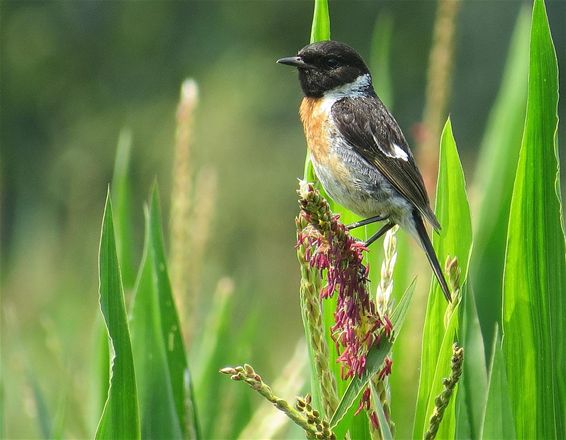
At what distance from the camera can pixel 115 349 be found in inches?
64.7

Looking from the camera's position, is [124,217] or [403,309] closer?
[403,309]

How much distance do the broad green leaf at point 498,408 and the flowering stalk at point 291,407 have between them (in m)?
0.25

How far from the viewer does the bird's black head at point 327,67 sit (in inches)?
105

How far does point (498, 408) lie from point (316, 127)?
1.29 meters

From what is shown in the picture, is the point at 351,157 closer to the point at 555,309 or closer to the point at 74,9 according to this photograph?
the point at 555,309

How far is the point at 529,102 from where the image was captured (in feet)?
5.41

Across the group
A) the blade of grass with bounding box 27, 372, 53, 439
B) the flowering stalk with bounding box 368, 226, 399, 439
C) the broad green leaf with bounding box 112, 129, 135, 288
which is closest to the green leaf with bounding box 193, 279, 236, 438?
the broad green leaf with bounding box 112, 129, 135, 288

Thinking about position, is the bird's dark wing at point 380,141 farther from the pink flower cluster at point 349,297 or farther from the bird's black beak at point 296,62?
the pink flower cluster at point 349,297

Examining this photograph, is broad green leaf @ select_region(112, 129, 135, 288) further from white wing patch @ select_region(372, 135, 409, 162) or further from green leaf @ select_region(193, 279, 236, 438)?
white wing patch @ select_region(372, 135, 409, 162)

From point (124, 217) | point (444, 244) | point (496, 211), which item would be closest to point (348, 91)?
point (496, 211)

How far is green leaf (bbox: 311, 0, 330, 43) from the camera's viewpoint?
192cm

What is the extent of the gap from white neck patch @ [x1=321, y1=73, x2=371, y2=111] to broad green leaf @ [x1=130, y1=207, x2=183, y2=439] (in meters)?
0.98

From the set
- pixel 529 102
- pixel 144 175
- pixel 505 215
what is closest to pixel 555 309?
pixel 529 102

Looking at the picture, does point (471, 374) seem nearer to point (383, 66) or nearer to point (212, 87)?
point (383, 66)
